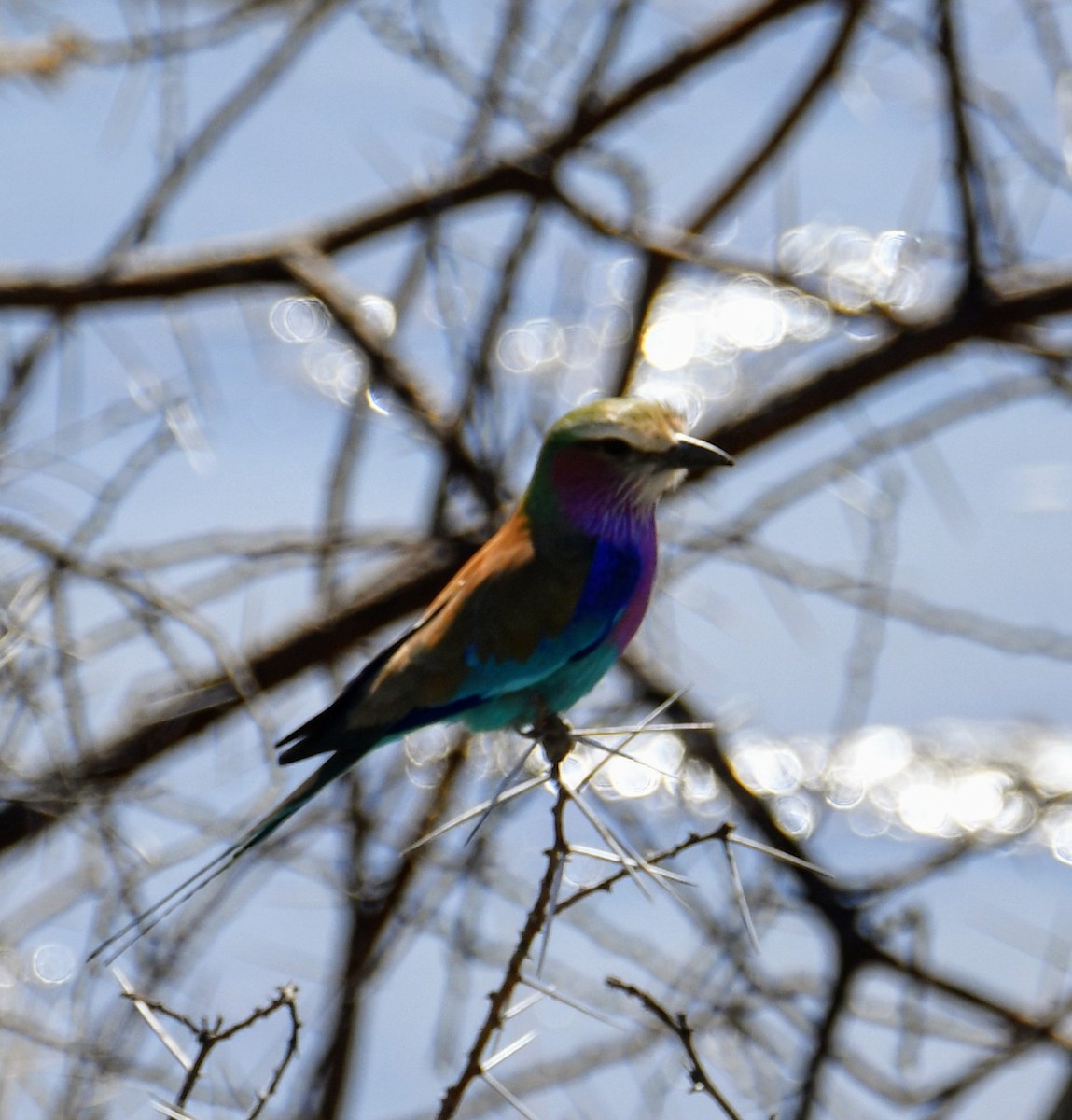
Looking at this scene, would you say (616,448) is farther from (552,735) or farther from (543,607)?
(552,735)

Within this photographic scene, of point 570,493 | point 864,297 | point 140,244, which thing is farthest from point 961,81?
point 140,244

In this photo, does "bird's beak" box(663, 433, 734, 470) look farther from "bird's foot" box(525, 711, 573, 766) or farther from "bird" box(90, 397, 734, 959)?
"bird's foot" box(525, 711, 573, 766)

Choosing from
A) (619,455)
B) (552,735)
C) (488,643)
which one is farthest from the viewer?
(619,455)

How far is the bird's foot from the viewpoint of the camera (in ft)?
8.13

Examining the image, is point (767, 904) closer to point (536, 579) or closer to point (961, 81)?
point (536, 579)

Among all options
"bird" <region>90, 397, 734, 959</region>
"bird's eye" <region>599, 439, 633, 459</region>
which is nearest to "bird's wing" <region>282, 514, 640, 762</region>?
"bird" <region>90, 397, 734, 959</region>

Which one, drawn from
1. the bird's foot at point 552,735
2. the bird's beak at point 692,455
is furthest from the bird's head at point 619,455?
the bird's foot at point 552,735

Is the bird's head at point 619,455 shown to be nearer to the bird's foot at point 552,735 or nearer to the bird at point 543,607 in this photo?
the bird at point 543,607

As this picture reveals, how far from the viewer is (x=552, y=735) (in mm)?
2557

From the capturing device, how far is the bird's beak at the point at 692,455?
107 inches

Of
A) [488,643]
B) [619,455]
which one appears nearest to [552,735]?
[488,643]

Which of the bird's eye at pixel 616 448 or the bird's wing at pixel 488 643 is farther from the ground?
the bird's eye at pixel 616 448

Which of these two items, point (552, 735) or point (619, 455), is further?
point (619, 455)

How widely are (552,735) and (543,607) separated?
0.83 feet
